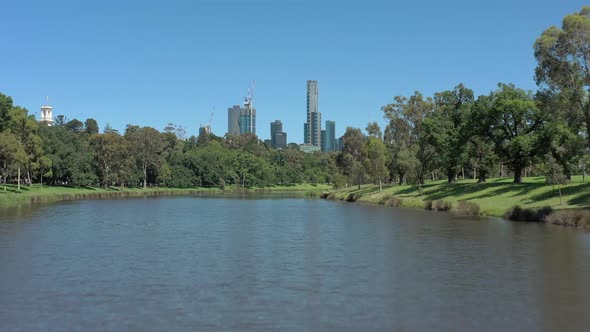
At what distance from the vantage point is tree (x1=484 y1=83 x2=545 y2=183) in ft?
260

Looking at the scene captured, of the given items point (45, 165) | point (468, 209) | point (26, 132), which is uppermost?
point (26, 132)

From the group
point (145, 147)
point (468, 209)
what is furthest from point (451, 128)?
point (145, 147)

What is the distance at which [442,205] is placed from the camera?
7644 centimetres

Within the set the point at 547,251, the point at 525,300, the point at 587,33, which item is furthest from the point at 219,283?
the point at 587,33

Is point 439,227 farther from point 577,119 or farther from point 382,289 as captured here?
point 382,289

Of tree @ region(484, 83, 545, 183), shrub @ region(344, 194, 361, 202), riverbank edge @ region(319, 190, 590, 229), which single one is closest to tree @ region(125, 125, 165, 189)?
shrub @ region(344, 194, 361, 202)

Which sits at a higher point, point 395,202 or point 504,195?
point 504,195

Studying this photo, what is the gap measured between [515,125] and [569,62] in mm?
34067

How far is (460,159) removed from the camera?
88.6m

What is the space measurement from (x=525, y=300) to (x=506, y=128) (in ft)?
228

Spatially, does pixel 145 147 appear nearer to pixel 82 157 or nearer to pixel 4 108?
pixel 82 157

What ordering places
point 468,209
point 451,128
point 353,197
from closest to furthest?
point 468,209 → point 451,128 → point 353,197

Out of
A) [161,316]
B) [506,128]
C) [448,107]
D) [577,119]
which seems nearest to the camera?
[161,316]

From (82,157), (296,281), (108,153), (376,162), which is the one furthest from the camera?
(108,153)
